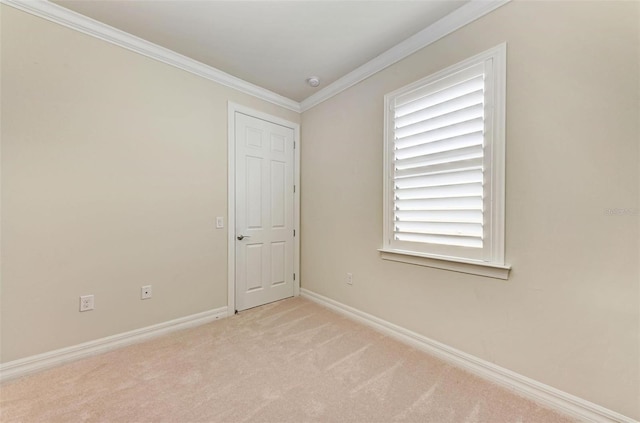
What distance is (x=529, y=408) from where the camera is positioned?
4.81 ft

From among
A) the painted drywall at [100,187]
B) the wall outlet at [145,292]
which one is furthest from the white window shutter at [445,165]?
the wall outlet at [145,292]

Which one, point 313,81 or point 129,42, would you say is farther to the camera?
point 313,81

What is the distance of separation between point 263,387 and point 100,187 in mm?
1985

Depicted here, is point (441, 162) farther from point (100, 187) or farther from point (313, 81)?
point (100, 187)

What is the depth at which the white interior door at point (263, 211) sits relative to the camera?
287 cm

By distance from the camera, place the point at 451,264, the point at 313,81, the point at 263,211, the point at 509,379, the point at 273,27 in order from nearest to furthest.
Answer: the point at 509,379, the point at 451,264, the point at 273,27, the point at 313,81, the point at 263,211

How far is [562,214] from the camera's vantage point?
1.46m

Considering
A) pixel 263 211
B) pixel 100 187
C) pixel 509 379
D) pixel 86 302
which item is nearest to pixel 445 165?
pixel 509 379

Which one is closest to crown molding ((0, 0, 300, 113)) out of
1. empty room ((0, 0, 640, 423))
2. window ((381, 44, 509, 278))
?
empty room ((0, 0, 640, 423))

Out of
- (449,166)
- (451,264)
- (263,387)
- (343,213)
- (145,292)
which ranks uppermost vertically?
(449,166)

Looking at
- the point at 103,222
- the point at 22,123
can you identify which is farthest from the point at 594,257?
the point at 22,123

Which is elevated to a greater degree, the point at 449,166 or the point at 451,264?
the point at 449,166

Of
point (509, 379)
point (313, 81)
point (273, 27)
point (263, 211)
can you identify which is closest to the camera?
point (509, 379)

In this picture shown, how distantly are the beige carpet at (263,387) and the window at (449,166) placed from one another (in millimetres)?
813
